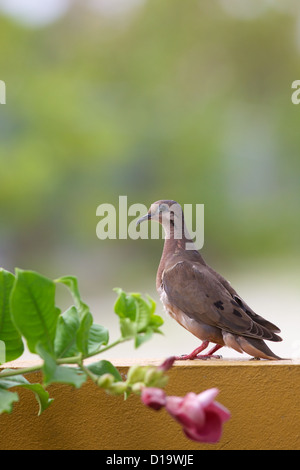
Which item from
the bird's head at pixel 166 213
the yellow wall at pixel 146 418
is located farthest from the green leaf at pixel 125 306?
the bird's head at pixel 166 213

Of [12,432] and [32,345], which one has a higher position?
[32,345]

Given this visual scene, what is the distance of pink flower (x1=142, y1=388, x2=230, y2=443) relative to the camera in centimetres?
32

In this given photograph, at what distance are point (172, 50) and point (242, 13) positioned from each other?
51 cm

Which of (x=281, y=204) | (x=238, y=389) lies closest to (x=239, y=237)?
(x=281, y=204)

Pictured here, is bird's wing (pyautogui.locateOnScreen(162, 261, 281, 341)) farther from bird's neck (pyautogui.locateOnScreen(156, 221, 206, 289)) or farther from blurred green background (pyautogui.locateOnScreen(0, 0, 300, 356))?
blurred green background (pyautogui.locateOnScreen(0, 0, 300, 356))

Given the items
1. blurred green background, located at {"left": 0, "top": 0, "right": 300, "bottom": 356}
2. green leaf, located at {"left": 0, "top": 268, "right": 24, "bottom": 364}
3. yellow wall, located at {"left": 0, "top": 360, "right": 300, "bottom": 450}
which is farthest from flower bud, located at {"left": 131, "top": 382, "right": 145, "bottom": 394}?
blurred green background, located at {"left": 0, "top": 0, "right": 300, "bottom": 356}

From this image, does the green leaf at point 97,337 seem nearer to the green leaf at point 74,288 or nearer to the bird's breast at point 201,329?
the green leaf at point 74,288

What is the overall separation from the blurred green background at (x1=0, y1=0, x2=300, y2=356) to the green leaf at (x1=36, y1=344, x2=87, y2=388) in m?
2.98

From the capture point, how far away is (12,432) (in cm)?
62

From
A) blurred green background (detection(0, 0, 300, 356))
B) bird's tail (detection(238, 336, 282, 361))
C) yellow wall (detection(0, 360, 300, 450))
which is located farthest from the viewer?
blurred green background (detection(0, 0, 300, 356))

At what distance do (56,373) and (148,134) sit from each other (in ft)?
11.9

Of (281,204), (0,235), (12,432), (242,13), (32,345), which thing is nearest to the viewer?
(32,345)

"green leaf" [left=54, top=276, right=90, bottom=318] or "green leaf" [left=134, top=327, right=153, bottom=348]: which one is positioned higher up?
"green leaf" [left=54, top=276, right=90, bottom=318]

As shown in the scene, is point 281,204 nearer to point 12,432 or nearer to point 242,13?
point 242,13
